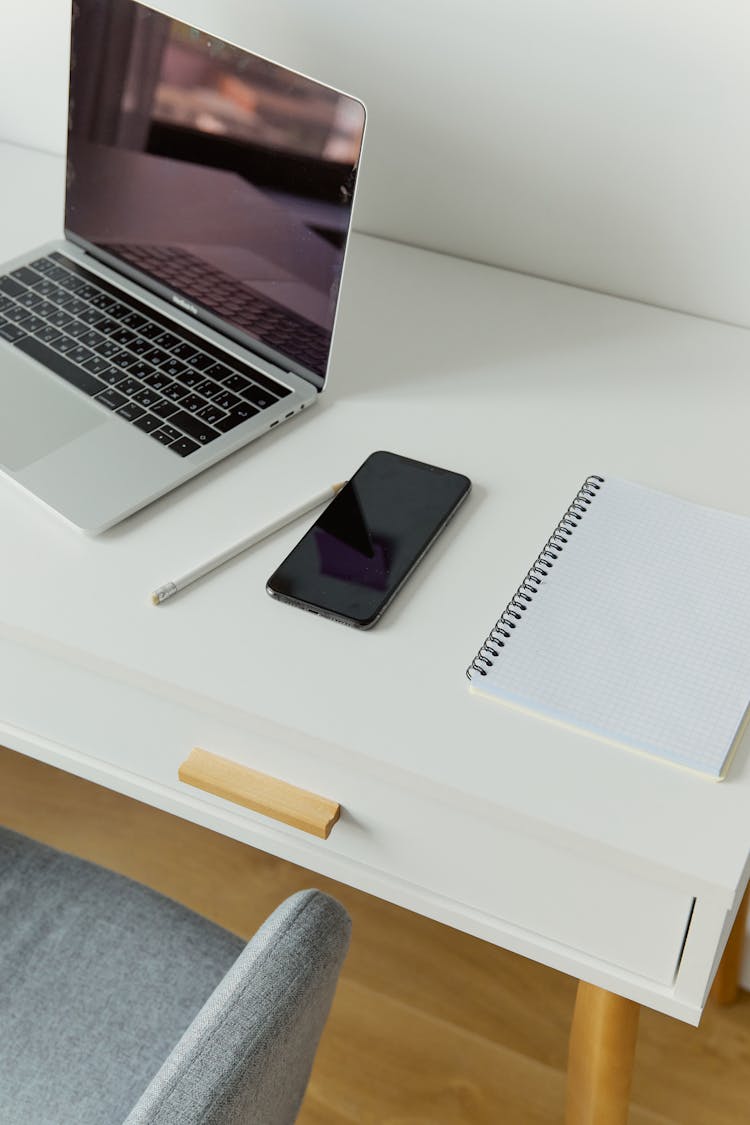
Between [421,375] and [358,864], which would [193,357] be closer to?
[421,375]

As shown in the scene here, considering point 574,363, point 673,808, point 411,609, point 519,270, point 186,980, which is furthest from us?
point 519,270

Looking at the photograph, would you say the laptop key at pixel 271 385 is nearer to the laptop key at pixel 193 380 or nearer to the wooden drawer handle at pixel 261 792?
the laptop key at pixel 193 380

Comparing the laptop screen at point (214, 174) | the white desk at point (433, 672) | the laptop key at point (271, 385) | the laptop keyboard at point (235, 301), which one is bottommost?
the white desk at point (433, 672)

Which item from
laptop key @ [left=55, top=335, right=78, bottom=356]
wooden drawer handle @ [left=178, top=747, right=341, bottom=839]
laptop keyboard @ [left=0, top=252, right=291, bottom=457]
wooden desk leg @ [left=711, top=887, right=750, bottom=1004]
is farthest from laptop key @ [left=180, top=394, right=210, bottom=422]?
wooden desk leg @ [left=711, top=887, right=750, bottom=1004]

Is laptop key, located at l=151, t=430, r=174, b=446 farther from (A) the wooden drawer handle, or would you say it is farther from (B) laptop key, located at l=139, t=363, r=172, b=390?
(A) the wooden drawer handle

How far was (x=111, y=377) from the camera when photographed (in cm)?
83

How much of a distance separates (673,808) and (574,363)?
1.39ft

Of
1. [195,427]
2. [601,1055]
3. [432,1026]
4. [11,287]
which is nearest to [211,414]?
[195,427]

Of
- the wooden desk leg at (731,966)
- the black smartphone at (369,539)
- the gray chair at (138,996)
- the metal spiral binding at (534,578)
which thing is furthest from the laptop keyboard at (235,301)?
the wooden desk leg at (731,966)

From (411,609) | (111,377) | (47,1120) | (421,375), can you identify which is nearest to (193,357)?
(111,377)

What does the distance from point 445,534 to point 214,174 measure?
326 mm

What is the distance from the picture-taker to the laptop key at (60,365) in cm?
83

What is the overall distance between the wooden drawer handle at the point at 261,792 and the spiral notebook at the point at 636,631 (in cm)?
12

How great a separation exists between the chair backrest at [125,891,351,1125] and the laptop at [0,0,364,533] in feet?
0.91
